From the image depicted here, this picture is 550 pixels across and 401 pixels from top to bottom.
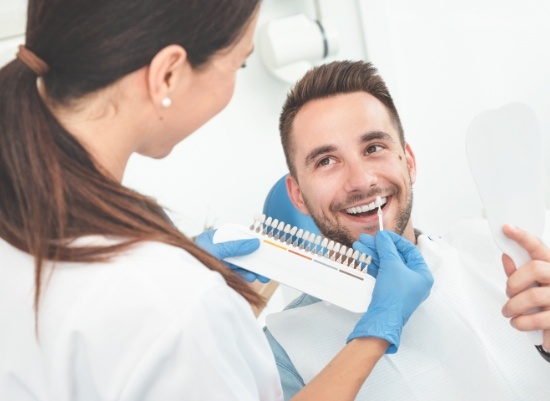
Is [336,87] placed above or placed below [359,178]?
above

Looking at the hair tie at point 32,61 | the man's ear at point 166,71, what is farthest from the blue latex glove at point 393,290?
the hair tie at point 32,61

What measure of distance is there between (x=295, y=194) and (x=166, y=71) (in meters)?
0.97

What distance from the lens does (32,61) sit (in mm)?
897

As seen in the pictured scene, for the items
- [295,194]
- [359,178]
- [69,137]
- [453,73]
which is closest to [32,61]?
[69,137]

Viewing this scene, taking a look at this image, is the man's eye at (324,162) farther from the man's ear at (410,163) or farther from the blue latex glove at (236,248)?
the blue latex glove at (236,248)

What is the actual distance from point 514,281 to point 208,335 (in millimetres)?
631

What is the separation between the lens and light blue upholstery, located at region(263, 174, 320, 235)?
1.89 metres

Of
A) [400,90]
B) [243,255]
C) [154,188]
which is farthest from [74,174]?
[400,90]

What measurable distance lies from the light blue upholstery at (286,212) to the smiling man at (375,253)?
0.06 meters

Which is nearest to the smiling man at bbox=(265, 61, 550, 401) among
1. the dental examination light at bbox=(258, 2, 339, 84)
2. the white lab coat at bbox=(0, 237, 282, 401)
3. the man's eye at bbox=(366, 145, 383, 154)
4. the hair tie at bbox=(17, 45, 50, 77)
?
the man's eye at bbox=(366, 145, 383, 154)

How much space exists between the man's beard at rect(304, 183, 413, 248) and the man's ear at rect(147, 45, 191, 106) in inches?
31.3

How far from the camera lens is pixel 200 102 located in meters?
0.99

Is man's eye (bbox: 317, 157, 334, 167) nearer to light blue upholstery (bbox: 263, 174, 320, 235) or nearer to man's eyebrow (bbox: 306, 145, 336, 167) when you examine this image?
man's eyebrow (bbox: 306, 145, 336, 167)

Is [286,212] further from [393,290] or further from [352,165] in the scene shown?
[393,290]
